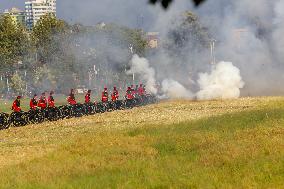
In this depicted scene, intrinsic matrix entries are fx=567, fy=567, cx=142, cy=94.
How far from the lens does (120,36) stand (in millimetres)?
68688

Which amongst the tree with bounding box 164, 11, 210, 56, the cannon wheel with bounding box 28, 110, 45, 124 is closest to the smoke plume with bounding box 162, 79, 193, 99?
the tree with bounding box 164, 11, 210, 56

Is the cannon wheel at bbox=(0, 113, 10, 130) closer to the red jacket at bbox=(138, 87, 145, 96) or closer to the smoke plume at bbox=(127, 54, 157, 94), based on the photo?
the red jacket at bbox=(138, 87, 145, 96)

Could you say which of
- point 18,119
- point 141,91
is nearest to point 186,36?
point 141,91

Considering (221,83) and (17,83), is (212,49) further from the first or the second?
(17,83)

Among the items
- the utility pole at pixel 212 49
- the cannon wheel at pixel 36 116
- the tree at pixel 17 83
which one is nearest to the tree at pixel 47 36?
the tree at pixel 17 83

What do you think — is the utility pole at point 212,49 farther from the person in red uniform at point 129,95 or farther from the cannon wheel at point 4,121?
the cannon wheel at point 4,121

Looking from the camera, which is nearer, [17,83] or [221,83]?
[221,83]

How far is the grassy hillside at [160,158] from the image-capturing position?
14273 millimetres

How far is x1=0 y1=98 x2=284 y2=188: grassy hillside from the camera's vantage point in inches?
562

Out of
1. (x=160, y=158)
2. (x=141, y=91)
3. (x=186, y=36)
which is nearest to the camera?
(x=160, y=158)

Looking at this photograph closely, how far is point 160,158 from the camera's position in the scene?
1786 cm

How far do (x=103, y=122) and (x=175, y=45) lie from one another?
34.0 m

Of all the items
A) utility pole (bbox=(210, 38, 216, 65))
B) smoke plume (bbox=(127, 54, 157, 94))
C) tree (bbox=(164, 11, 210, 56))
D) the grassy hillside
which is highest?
tree (bbox=(164, 11, 210, 56))

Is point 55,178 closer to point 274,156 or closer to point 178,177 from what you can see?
point 178,177
